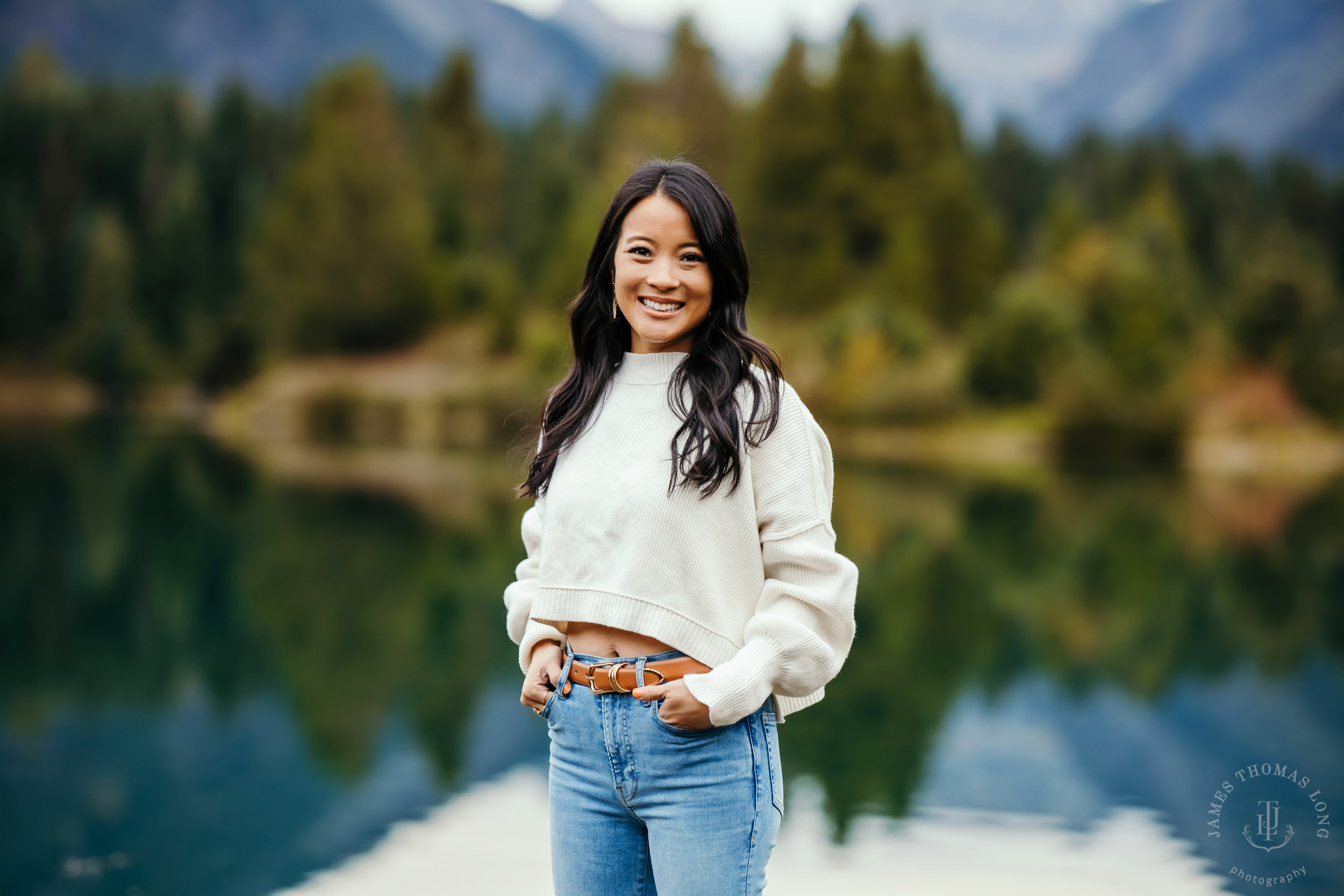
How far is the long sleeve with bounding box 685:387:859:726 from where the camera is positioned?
1.84 m

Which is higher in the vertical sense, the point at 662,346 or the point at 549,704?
the point at 662,346

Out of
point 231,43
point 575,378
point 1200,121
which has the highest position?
point 231,43

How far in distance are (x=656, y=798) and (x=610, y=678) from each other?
0.63ft

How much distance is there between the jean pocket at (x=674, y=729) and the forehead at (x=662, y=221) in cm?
73

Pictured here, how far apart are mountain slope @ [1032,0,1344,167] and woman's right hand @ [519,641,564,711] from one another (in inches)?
2929

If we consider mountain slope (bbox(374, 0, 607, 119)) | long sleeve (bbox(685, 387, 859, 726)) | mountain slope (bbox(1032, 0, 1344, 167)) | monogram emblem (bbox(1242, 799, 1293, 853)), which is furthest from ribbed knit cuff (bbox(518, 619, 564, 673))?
mountain slope (bbox(374, 0, 607, 119))

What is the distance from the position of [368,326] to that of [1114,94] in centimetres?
9230

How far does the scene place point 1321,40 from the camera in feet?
303

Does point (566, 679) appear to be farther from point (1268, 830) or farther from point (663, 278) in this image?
point (1268, 830)

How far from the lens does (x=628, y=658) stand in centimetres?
193

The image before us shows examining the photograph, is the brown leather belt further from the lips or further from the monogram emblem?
the monogram emblem

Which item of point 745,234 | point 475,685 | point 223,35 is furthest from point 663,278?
point 223,35

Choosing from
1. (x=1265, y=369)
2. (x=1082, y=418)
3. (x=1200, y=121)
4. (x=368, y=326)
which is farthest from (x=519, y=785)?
(x=1200, y=121)

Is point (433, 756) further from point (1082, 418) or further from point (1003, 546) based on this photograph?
point (1082, 418)
